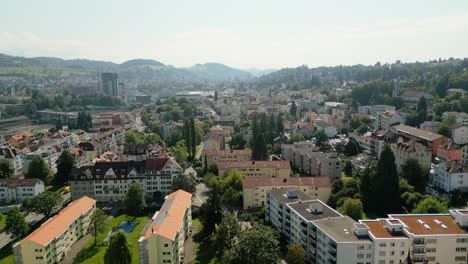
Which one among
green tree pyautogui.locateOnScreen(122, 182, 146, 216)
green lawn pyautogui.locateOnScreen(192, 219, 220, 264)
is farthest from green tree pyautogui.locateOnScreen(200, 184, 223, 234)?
green tree pyautogui.locateOnScreen(122, 182, 146, 216)

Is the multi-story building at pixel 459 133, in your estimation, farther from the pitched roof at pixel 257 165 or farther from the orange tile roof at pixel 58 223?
the orange tile roof at pixel 58 223

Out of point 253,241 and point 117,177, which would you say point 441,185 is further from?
point 117,177

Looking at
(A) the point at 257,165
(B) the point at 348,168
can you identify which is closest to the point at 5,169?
(A) the point at 257,165

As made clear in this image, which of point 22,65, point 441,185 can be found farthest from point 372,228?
point 22,65

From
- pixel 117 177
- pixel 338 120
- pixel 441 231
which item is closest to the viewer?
pixel 441 231

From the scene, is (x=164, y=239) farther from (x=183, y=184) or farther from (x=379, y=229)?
(x=379, y=229)

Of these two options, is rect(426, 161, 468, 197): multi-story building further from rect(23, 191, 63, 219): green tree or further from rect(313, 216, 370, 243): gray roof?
rect(23, 191, 63, 219): green tree
